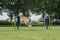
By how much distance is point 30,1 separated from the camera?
54.7 meters

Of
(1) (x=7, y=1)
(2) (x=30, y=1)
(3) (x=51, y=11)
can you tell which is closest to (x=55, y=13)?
(3) (x=51, y=11)

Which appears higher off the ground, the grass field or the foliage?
the foliage

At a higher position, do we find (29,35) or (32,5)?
(32,5)

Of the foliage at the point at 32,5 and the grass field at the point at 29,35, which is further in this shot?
the foliage at the point at 32,5

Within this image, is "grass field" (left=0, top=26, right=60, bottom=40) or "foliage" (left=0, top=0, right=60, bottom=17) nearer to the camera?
"grass field" (left=0, top=26, right=60, bottom=40)

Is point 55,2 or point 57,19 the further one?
point 57,19

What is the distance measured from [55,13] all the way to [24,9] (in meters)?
8.08

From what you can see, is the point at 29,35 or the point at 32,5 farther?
the point at 32,5

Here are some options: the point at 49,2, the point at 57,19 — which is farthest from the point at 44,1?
the point at 57,19

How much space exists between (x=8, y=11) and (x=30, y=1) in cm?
670

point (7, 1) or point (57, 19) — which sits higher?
point (7, 1)

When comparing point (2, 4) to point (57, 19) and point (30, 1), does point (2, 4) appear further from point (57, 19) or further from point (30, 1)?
point (57, 19)

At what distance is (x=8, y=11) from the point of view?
58844mm

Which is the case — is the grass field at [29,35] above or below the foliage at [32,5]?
below
